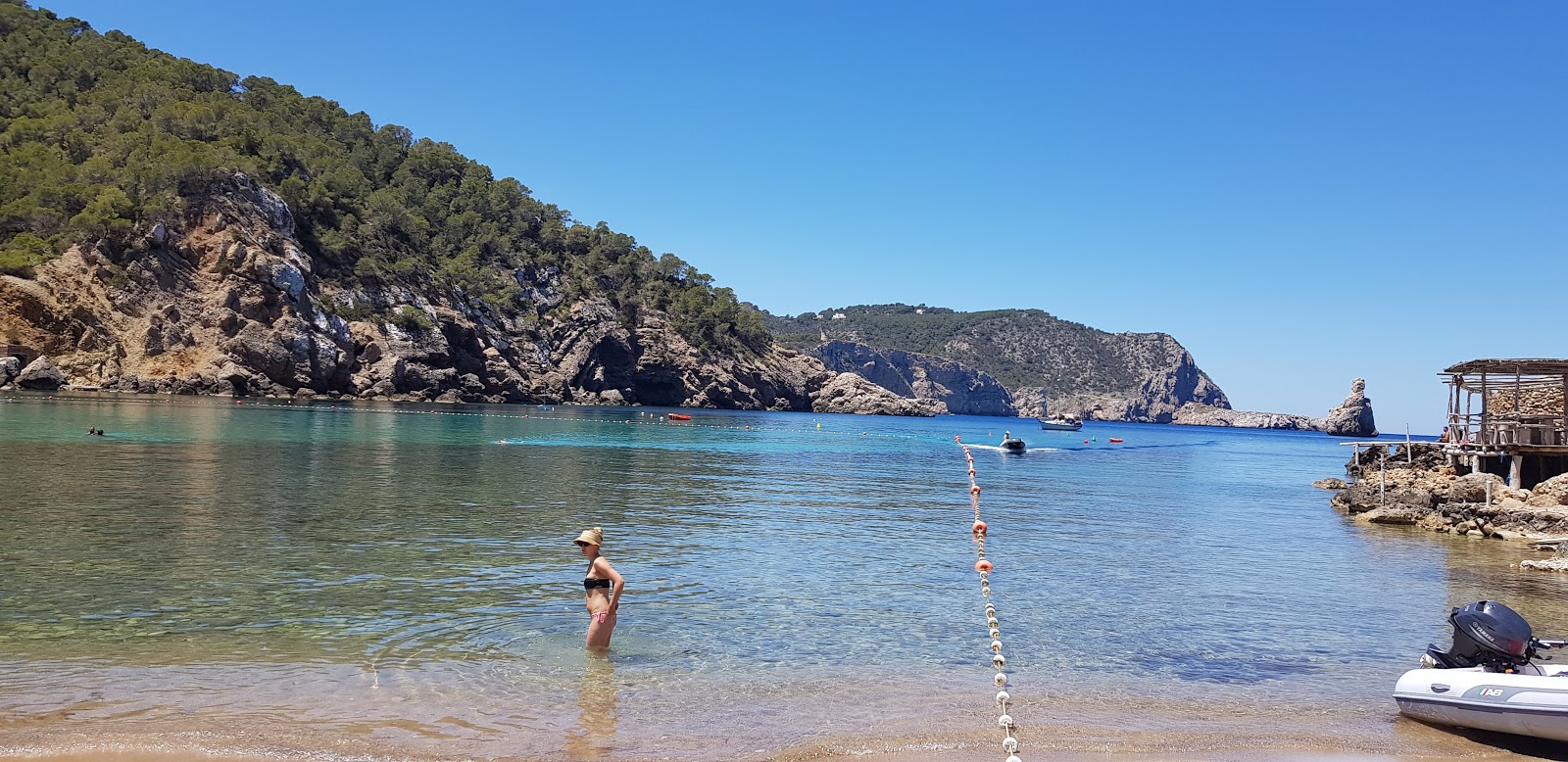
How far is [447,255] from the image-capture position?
394ft

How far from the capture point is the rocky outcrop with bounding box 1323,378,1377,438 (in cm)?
15562

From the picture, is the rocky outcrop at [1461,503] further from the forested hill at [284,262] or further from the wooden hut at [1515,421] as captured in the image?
the forested hill at [284,262]

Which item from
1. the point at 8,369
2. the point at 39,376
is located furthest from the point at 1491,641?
the point at 8,369

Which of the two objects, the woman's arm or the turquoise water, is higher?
the woman's arm

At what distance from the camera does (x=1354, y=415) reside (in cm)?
15850

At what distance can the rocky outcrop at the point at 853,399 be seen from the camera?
161250mm

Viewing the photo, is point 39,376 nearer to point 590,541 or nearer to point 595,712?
point 590,541

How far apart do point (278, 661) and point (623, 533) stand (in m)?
9.96

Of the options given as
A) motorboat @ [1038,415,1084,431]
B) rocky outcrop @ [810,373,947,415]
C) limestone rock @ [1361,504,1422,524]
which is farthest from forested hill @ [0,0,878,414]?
limestone rock @ [1361,504,1422,524]

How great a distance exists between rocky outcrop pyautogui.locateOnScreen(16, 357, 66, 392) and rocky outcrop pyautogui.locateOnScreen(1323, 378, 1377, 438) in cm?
16423

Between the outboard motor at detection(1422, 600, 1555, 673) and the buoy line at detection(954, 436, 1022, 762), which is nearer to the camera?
the buoy line at detection(954, 436, 1022, 762)

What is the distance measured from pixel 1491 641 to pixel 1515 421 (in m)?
28.3

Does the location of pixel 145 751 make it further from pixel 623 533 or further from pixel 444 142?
pixel 444 142

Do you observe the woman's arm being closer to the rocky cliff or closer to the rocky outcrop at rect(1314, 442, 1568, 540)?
the rocky outcrop at rect(1314, 442, 1568, 540)
